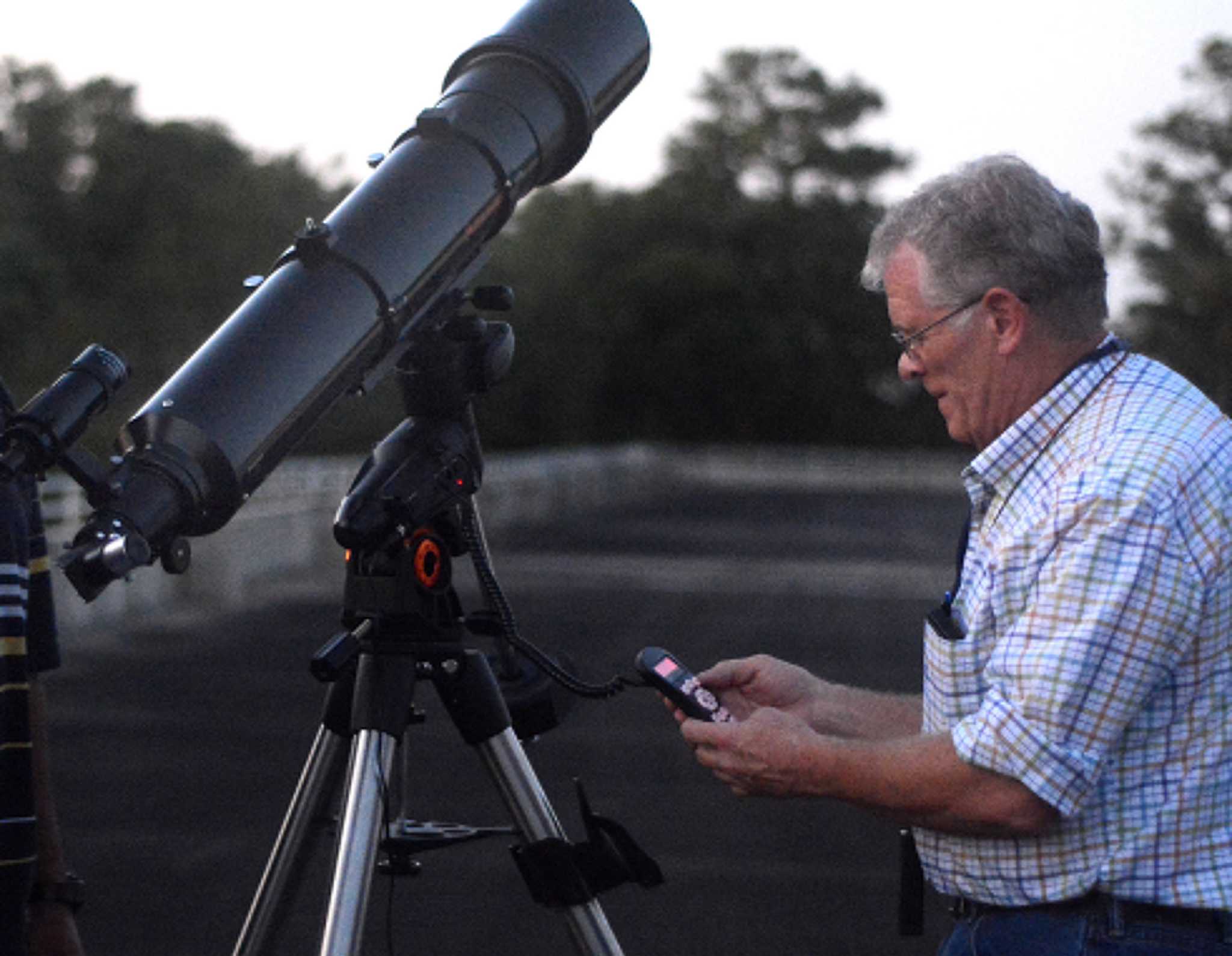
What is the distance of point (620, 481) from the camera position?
51.6 meters

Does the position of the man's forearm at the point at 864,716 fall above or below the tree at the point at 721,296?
below

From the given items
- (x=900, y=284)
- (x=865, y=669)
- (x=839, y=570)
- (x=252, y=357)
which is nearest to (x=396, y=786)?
(x=252, y=357)

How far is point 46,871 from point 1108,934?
6.22 feet

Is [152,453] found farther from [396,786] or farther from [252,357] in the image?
[396,786]

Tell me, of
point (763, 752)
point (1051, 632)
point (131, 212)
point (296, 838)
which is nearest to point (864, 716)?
point (763, 752)

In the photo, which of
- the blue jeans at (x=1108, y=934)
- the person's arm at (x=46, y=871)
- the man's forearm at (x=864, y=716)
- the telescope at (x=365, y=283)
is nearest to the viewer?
the blue jeans at (x=1108, y=934)

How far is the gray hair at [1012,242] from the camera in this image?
9.34 ft

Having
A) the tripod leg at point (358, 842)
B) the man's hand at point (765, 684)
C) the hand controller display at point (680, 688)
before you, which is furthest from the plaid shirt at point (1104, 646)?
the tripod leg at point (358, 842)

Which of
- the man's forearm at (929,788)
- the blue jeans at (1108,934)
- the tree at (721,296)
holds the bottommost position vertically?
the blue jeans at (1108,934)

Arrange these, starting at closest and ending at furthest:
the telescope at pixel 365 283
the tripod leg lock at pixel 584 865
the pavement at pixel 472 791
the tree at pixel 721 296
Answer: the telescope at pixel 365 283 < the tripod leg lock at pixel 584 865 < the pavement at pixel 472 791 < the tree at pixel 721 296

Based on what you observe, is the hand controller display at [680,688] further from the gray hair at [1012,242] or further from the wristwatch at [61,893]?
the wristwatch at [61,893]

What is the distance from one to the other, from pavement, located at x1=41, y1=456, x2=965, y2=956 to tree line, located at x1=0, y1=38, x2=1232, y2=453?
39.5 m

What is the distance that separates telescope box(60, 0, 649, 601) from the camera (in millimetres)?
3213

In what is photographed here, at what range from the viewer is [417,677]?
3648mm
